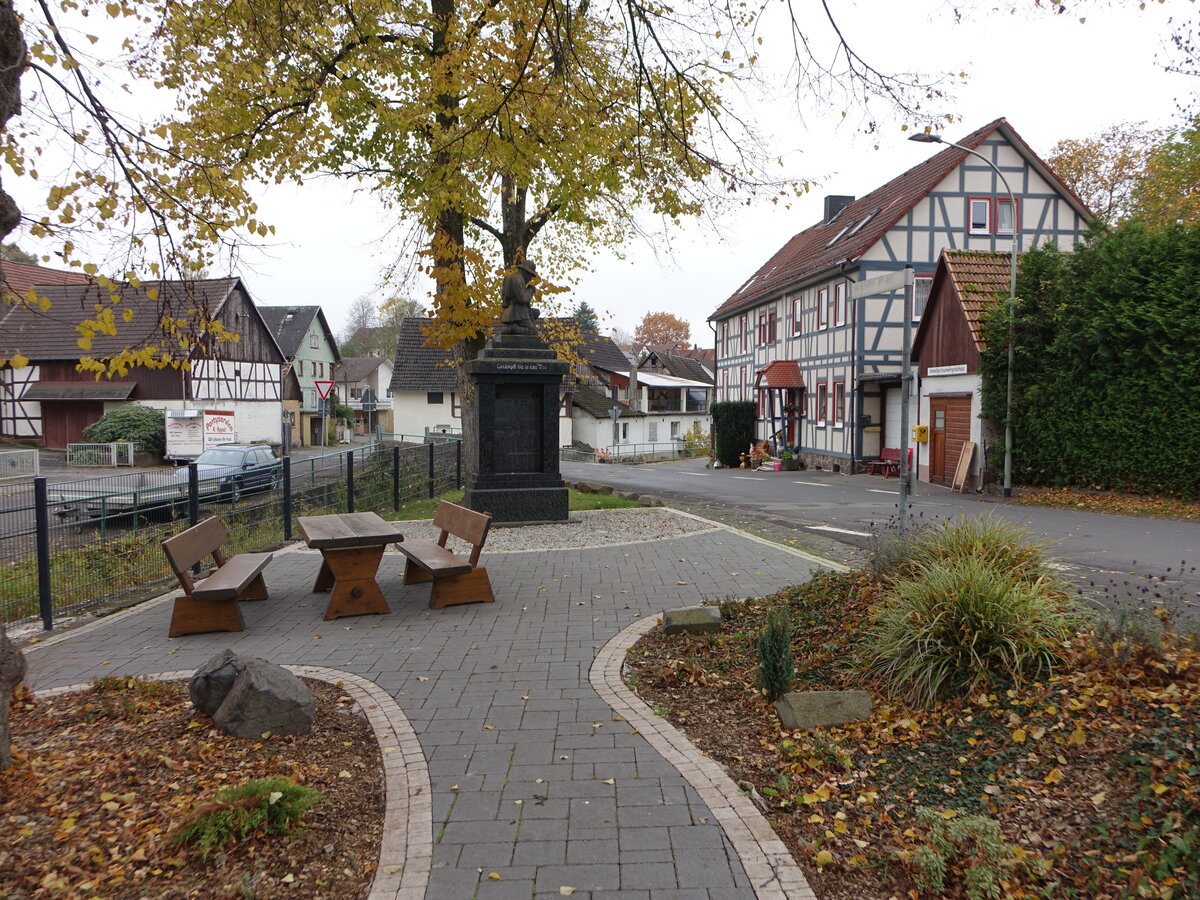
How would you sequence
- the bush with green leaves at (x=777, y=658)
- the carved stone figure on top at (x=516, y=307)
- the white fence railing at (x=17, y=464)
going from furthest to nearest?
the white fence railing at (x=17, y=464), the carved stone figure on top at (x=516, y=307), the bush with green leaves at (x=777, y=658)

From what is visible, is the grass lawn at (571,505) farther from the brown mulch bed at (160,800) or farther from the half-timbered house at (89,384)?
the half-timbered house at (89,384)

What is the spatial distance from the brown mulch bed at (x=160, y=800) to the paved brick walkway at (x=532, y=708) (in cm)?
28

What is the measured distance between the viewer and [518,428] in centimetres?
1284

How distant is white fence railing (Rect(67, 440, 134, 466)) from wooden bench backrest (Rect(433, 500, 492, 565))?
26.6m

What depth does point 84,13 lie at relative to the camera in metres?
6.43

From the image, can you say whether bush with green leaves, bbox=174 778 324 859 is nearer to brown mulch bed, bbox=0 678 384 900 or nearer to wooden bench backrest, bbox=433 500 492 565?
brown mulch bed, bbox=0 678 384 900

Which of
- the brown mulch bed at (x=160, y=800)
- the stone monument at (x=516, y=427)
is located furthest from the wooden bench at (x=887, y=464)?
the brown mulch bed at (x=160, y=800)

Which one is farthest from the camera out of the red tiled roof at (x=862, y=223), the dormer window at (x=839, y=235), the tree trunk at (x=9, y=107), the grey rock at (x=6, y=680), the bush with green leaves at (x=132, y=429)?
the bush with green leaves at (x=132, y=429)

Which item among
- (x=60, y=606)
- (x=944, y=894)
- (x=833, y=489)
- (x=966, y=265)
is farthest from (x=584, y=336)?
A: (x=944, y=894)

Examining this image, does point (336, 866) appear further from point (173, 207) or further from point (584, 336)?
point (584, 336)

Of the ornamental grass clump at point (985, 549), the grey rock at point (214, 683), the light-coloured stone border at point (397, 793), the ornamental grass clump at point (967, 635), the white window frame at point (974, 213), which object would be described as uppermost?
the white window frame at point (974, 213)

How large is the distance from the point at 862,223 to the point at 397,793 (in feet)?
98.4

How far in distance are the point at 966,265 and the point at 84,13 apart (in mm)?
20064

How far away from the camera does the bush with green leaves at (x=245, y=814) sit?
3.31 metres
